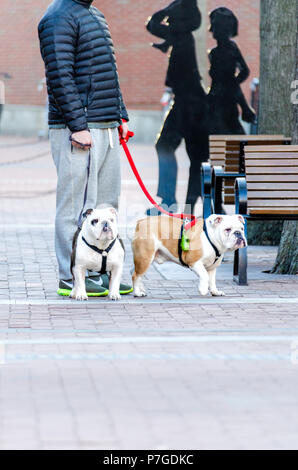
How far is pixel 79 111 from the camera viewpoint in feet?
25.9

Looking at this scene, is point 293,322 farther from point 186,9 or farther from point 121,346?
point 186,9

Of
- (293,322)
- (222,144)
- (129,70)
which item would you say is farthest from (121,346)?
(129,70)

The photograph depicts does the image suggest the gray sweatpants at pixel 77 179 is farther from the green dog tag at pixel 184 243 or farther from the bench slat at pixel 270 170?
the bench slat at pixel 270 170

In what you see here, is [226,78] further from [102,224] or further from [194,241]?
[102,224]

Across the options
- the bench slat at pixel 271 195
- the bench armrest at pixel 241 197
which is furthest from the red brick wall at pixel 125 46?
the bench armrest at pixel 241 197

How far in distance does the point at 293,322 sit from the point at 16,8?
19.6m

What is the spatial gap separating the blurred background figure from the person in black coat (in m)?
0.17

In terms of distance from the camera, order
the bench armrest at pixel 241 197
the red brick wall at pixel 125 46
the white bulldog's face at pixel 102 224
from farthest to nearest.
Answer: the red brick wall at pixel 125 46 < the bench armrest at pixel 241 197 < the white bulldog's face at pixel 102 224

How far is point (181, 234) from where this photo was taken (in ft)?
26.6

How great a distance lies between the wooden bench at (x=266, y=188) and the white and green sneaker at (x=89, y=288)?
124 cm

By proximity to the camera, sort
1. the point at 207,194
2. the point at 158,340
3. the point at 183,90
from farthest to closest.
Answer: the point at 183,90, the point at 207,194, the point at 158,340

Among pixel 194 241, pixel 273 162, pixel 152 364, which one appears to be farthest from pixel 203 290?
pixel 152 364

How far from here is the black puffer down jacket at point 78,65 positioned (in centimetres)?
788

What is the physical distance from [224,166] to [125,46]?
345 inches
